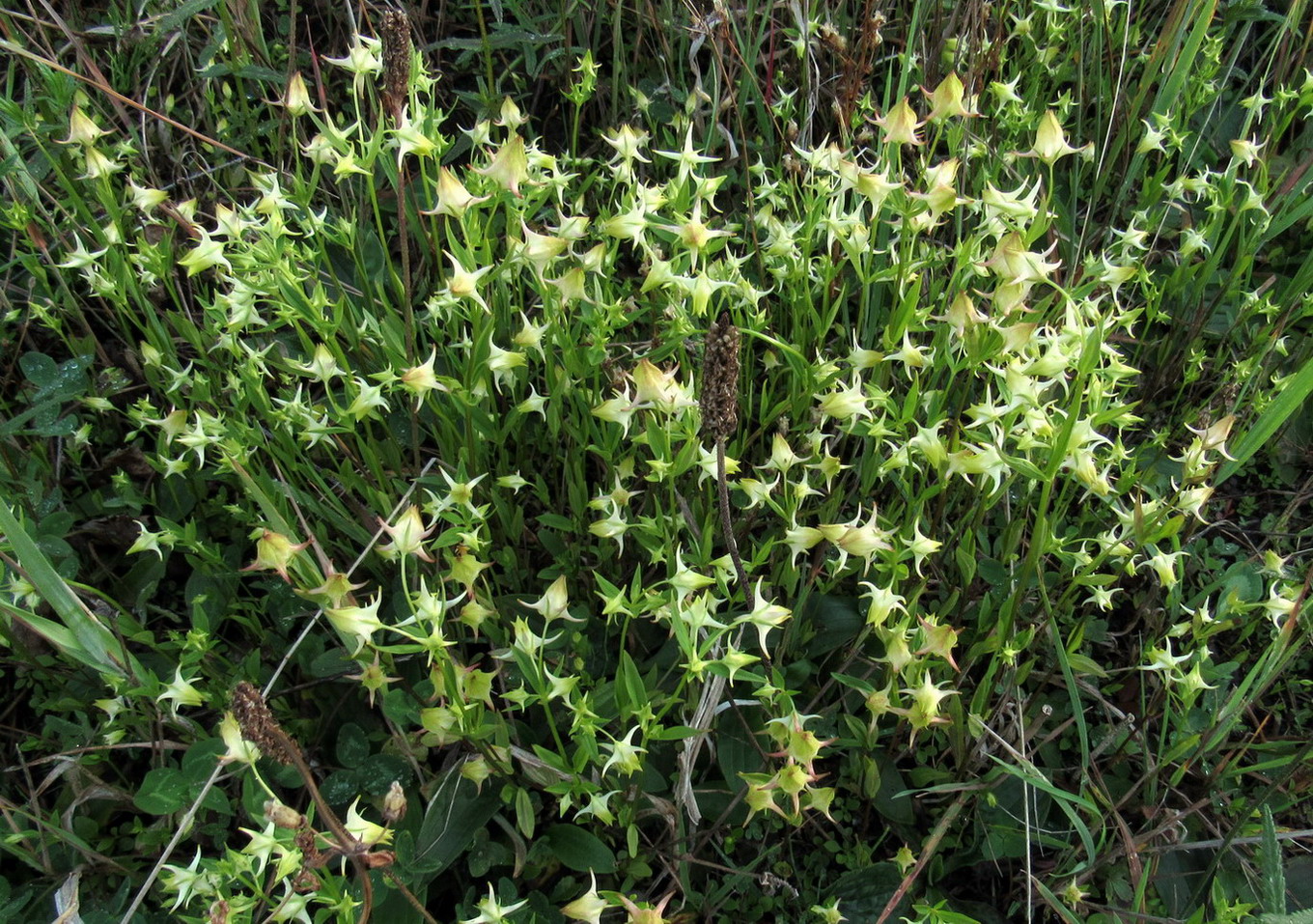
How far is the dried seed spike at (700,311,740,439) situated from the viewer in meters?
0.99

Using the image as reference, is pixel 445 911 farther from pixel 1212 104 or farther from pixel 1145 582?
pixel 1212 104

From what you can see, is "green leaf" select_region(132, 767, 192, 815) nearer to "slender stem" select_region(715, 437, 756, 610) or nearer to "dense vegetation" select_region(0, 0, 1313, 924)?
"dense vegetation" select_region(0, 0, 1313, 924)

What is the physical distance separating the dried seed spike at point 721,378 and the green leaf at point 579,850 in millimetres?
660

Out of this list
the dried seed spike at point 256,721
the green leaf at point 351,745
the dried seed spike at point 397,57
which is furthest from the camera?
the green leaf at point 351,745

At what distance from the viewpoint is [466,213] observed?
1.37 metres

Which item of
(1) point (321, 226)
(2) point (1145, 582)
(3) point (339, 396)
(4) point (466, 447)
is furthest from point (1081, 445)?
(3) point (339, 396)

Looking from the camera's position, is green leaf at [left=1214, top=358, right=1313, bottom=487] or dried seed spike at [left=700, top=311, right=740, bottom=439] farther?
green leaf at [left=1214, top=358, right=1313, bottom=487]

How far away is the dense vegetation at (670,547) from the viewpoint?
4.10 feet

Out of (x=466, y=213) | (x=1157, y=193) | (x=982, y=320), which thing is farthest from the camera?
(x=1157, y=193)

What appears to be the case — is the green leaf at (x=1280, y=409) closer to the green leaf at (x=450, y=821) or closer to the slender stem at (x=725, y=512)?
the slender stem at (x=725, y=512)

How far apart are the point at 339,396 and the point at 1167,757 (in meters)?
1.43

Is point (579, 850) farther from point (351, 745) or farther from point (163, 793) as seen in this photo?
point (163, 793)

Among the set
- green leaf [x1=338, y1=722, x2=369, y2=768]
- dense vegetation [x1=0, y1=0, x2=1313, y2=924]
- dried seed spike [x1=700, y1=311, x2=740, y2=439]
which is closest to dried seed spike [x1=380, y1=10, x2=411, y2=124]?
dense vegetation [x1=0, y1=0, x2=1313, y2=924]

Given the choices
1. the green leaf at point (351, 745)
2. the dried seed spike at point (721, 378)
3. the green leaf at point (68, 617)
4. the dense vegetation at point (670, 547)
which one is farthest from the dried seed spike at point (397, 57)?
the green leaf at point (351, 745)
